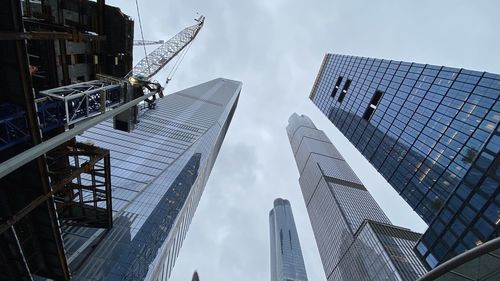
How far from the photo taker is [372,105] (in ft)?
331

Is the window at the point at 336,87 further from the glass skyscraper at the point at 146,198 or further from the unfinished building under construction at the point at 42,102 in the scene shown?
the unfinished building under construction at the point at 42,102

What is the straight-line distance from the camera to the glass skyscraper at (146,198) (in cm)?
4416

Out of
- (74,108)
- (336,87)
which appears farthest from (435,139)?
(74,108)

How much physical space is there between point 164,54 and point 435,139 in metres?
61.4

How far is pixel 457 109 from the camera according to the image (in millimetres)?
70688

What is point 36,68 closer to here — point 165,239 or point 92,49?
point 92,49

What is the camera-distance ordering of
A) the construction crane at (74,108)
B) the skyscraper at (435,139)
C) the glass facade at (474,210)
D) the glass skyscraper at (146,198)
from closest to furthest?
the construction crane at (74,108), the glass facade at (474,210), the skyscraper at (435,139), the glass skyscraper at (146,198)

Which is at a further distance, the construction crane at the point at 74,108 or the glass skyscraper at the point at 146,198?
the glass skyscraper at the point at 146,198

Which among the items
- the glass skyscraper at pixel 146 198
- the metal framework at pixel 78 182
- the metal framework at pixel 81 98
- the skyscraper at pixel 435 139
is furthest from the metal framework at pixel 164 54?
the skyscraper at pixel 435 139

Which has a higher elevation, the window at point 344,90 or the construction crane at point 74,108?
the construction crane at point 74,108

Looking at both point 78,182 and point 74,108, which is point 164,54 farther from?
point 74,108

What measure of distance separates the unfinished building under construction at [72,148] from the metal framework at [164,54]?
23 cm

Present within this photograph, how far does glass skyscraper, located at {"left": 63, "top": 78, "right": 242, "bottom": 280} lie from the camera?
44.2m

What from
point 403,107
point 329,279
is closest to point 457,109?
point 403,107
